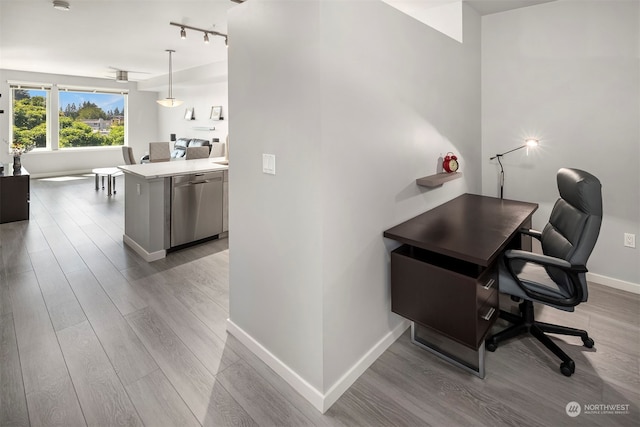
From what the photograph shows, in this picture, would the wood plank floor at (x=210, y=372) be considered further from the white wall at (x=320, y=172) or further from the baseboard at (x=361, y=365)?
the white wall at (x=320, y=172)

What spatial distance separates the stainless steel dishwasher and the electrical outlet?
4002 millimetres

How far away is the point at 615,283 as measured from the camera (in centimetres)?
297

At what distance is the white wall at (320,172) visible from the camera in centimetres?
161

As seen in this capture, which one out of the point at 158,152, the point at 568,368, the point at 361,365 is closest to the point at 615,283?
the point at 568,368

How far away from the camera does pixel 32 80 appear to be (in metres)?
8.16

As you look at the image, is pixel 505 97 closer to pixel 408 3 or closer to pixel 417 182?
pixel 408 3

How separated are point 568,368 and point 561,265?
1.98ft

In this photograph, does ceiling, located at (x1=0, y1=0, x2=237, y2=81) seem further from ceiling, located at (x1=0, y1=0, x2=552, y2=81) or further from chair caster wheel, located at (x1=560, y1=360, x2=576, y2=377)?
chair caster wheel, located at (x1=560, y1=360, x2=576, y2=377)

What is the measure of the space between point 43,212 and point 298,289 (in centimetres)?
546

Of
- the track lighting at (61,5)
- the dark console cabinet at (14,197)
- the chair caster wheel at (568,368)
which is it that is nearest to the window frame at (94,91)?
the dark console cabinet at (14,197)

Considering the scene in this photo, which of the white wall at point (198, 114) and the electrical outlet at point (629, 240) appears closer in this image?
the electrical outlet at point (629, 240)

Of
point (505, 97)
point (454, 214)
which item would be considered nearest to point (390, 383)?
point (454, 214)

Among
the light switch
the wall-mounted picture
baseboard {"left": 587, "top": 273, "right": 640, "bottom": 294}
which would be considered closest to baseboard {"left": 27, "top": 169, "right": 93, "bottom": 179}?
the wall-mounted picture

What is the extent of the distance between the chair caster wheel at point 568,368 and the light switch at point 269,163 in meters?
1.94
